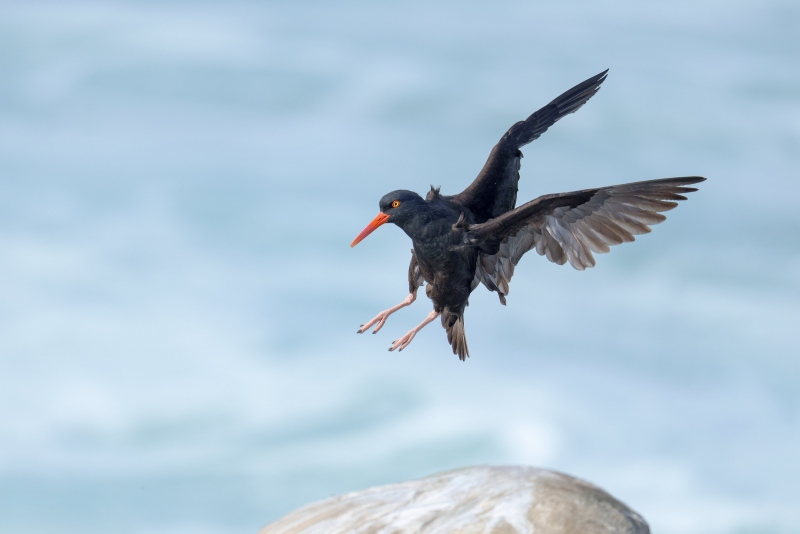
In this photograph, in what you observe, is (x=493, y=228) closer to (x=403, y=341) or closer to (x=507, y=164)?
(x=507, y=164)

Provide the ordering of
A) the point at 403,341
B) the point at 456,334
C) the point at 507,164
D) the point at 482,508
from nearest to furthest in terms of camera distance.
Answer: the point at 482,508 → the point at 403,341 → the point at 456,334 → the point at 507,164

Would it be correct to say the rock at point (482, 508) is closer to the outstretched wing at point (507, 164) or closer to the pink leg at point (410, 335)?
the pink leg at point (410, 335)

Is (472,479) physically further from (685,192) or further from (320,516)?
(685,192)

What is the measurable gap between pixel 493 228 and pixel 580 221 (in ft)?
3.86

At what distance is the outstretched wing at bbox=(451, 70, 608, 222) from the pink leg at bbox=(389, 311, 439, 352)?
1519 millimetres

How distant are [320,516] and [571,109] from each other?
771cm

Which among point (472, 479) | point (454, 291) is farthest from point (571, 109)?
point (472, 479)

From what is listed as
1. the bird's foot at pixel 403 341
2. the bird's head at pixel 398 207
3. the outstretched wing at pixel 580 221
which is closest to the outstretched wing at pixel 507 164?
the outstretched wing at pixel 580 221

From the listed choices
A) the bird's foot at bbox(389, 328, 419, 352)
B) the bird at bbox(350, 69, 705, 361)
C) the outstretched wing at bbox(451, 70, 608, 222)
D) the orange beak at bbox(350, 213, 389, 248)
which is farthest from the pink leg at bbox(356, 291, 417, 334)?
the outstretched wing at bbox(451, 70, 608, 222)

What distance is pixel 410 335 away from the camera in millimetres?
12477

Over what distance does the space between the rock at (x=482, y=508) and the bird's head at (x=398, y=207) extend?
10.9 feet

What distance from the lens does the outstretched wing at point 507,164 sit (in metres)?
12.7

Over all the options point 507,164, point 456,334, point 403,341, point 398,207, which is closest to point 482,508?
point 403,341

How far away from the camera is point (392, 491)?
10844 mm
